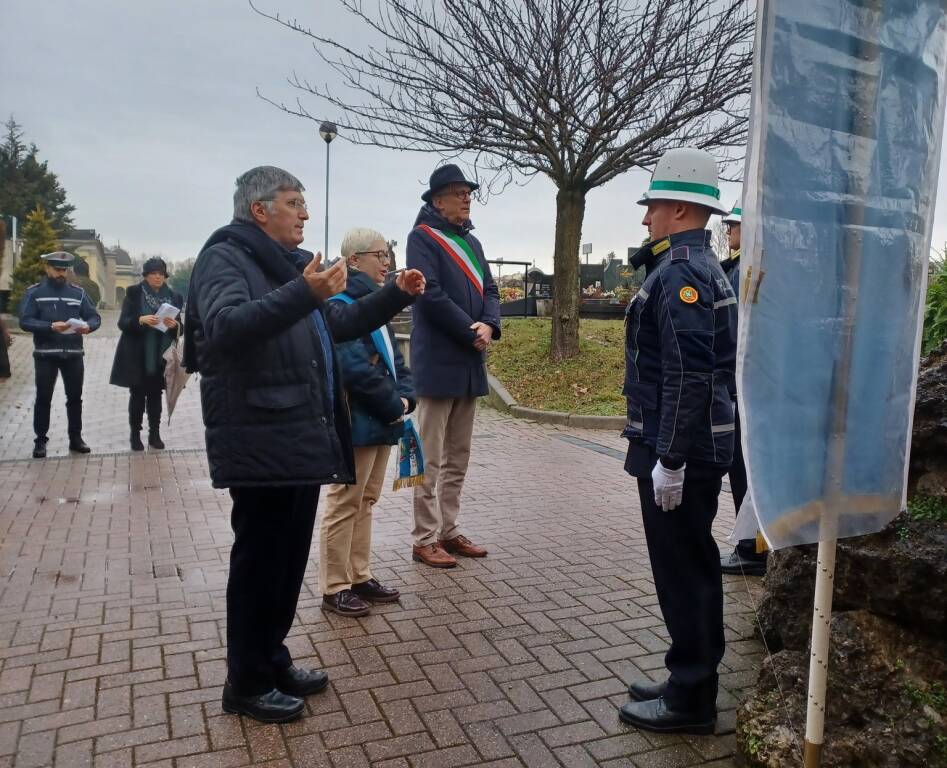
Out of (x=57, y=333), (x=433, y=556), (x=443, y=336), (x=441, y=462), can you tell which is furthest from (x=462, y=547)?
(x=57, y=333)

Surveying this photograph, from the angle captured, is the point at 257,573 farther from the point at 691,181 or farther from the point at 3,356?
the point at 3,356

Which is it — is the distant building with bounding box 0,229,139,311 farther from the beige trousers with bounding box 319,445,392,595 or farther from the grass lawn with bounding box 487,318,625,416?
the beige trousers with bounding box 319,445,392,595

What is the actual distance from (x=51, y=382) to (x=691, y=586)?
778 centimetres

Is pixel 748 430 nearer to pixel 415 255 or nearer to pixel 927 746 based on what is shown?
pixel 927 746

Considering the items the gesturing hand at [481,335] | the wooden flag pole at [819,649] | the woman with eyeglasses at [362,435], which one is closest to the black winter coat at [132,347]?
the gesturing hand at [481,335]

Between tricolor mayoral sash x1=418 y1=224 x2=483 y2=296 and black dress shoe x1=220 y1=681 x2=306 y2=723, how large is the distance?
9.13ft

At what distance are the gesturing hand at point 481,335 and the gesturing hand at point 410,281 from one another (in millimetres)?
1381

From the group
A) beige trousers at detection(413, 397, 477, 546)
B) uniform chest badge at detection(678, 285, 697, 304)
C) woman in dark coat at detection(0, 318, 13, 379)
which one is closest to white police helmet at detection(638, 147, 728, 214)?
uniform chest badge at detection(678, 285, 697, 304)

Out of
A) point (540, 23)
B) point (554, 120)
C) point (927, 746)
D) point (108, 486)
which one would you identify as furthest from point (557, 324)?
point (927, 746)

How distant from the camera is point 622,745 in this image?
2988 mm

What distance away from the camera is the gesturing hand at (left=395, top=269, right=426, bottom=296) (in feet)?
11.5

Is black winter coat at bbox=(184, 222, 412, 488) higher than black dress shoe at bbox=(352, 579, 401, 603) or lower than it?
higher

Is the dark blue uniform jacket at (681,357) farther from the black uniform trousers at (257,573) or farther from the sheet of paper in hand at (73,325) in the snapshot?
the sheet of paper in hand at (73,325)

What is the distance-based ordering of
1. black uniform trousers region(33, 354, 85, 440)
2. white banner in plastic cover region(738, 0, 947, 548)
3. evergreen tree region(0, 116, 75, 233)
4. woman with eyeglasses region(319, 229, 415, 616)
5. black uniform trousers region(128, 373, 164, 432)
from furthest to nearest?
evergreen tree region(0, 116, 75, 233), black uniform trousers region(128, 373, 164, 432), black uniform trousers region(33, 354, 85, 440), woman with eyeglasses region(319, 229, 415, 616), white banner in plastic cover region(738, 0, 947, 548)
